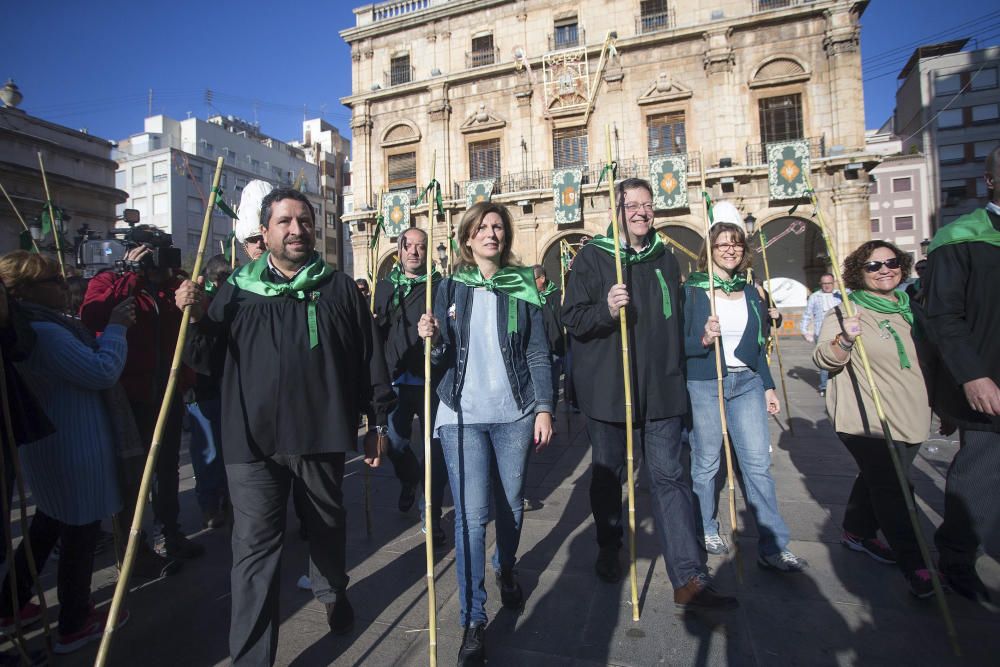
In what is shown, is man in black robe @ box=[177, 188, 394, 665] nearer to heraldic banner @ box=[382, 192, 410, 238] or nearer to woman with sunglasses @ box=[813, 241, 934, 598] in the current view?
woman with sunglasses @ box=[813, 241, 934, 598]

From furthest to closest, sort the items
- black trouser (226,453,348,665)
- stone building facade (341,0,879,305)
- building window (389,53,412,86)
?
1. building window (389,53,412,86)
2. stone building facade (341,0,879,305)
3. black trouser (226,453,348,665)

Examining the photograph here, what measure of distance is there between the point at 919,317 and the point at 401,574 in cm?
324

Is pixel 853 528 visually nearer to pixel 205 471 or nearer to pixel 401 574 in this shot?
pixel 401 574

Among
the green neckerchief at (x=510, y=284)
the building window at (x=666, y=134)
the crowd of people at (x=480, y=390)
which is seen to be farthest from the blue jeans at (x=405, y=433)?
the building window at (x=666, y=134)

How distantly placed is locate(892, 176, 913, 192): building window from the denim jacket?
56.0 m

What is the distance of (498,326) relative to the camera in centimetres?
267

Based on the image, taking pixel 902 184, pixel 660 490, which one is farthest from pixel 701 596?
pixel 902 184

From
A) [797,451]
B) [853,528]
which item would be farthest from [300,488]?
[797,451]

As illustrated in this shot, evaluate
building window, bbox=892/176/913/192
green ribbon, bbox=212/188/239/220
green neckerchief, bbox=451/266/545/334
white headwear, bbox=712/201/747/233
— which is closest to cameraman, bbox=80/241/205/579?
green ribbon, bbox=212/188/239/220

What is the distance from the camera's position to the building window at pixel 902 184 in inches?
1788

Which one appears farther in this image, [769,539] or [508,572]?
[769,539]

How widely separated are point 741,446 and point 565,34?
22.1 m

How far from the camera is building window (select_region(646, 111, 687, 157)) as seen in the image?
19797 millimetres

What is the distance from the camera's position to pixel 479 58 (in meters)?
22.5
